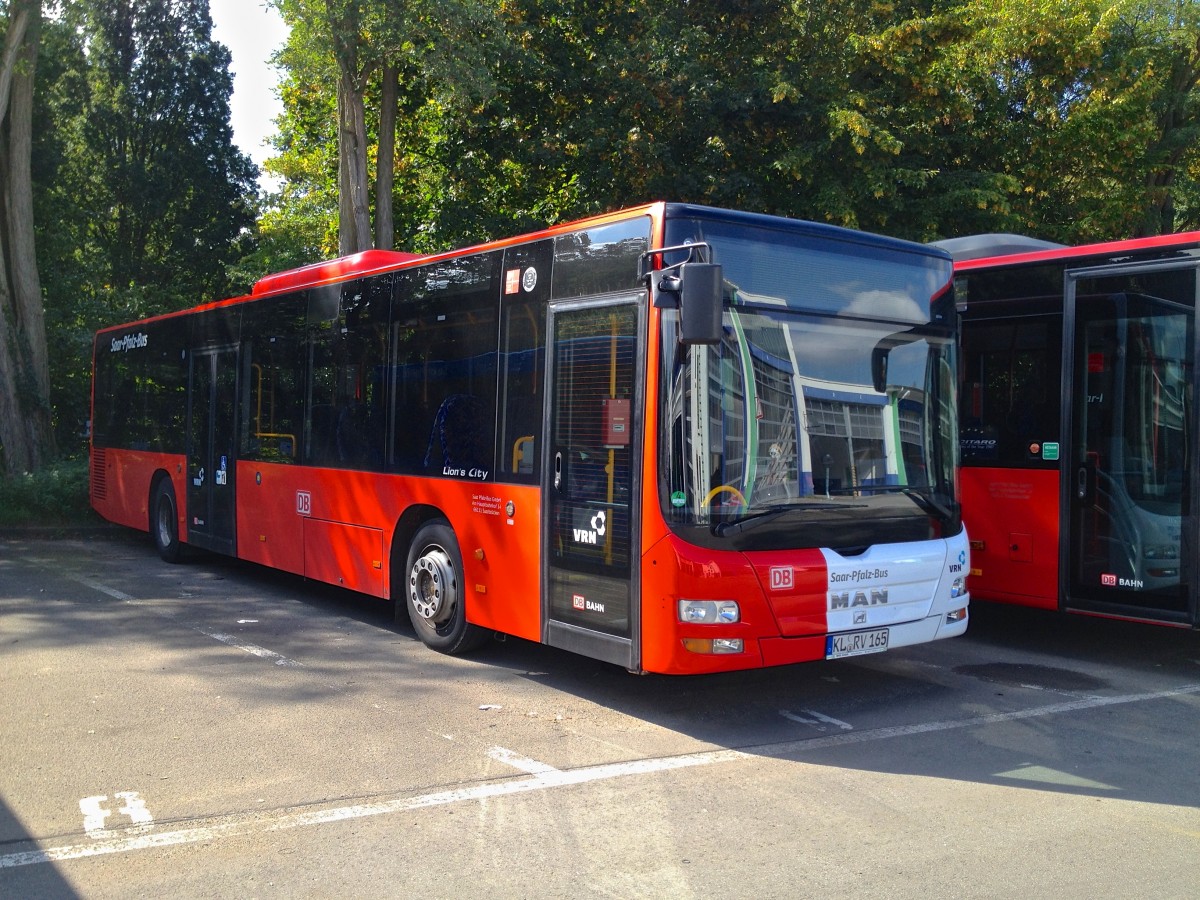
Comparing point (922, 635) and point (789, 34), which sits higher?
point (789, 34)

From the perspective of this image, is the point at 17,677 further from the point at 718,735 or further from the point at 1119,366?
the point at 1119,366

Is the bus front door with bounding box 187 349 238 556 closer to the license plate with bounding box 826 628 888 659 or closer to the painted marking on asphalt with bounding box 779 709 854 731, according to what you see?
the painted marking on asphalt with bounding box 779 709 854 731

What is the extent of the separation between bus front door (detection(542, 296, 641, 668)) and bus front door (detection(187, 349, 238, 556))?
6207mm

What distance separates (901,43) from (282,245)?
14732 mm

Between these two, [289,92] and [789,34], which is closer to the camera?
[789,34]

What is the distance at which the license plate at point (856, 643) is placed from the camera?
689cm

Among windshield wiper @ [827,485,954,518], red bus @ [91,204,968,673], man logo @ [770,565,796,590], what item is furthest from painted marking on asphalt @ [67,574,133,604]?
windshield wiper @ [827,485,954,518]

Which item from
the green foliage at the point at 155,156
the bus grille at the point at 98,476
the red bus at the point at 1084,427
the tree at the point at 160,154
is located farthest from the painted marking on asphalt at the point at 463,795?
the tree at the point at 160,154

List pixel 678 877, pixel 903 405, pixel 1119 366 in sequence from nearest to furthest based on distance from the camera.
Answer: pixel 678 877
pixel 903 405
pixel 1119 366

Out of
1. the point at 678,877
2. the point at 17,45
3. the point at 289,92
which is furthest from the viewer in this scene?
the point at 289,92

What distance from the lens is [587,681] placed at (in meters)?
8.29

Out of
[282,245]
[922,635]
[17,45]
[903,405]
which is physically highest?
[17,45]

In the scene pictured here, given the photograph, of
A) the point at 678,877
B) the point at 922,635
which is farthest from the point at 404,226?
the point at 678,877

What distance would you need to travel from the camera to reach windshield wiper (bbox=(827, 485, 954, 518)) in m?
7.10
